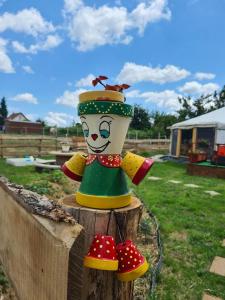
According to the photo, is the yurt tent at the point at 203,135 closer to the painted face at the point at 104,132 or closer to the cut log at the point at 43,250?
the painted face at the point at 104,132

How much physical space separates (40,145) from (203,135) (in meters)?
8.36

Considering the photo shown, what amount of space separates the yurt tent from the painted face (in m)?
11.9

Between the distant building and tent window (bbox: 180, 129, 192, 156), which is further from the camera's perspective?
the distant building

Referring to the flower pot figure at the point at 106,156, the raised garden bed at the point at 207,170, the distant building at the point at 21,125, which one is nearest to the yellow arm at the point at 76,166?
the flower pot figure at the point at 106,156

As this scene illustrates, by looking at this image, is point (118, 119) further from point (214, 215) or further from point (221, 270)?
point (214, 215)

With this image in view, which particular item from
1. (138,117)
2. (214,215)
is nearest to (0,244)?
(214,215)

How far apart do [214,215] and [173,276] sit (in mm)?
2384

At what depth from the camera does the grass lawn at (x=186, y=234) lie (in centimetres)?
258

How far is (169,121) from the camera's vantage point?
30.0 m

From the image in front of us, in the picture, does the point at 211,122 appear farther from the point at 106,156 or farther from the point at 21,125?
the point at 21,125

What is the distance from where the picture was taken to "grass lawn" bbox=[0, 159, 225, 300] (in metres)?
2.58

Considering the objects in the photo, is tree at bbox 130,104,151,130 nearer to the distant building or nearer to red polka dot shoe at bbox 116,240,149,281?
the distant building

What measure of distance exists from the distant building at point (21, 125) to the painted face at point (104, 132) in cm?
3208

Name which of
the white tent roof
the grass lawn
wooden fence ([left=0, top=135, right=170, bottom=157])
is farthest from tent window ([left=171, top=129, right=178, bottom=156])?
the grass lawn
